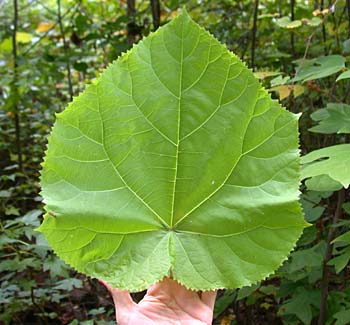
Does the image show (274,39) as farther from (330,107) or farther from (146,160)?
(146,160)

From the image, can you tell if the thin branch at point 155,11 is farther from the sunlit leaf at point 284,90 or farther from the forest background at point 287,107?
the sunlit leaf at point 284,90

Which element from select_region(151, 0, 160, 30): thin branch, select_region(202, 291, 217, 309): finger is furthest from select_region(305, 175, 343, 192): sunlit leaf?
select_region(151, 0, 160, 30): thin branch

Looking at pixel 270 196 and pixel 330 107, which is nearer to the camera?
pixel 270 196

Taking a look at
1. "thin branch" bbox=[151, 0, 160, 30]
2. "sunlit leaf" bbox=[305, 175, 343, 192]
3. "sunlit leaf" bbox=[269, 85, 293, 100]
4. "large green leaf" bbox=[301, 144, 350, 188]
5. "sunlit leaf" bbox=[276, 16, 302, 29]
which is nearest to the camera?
"large green leaf" bbox=[301, 144, 350, 188]

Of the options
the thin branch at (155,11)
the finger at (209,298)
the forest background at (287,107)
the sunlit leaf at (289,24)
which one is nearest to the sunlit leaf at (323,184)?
the forest background at (287,107)

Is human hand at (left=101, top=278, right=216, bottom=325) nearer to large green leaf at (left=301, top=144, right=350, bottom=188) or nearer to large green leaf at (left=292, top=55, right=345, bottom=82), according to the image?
large green leaf at (left=301, top=144, right=350, bottom=188)

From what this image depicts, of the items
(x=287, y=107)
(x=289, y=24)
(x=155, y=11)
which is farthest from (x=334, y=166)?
(x=155, y=11)

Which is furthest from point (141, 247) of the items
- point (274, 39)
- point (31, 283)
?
point (274, 39)

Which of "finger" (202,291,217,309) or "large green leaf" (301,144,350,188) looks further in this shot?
"large green leaf" (301,144,350,188)
